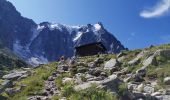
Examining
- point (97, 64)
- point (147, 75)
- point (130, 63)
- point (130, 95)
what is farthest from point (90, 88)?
point (97, 64)

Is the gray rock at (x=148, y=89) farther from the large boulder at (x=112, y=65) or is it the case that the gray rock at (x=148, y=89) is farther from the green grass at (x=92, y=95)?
the large boulder at (x=112, y=65)

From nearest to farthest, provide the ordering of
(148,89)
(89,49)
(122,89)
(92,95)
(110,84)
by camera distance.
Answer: (92,95) → (122,89) → (110,84) → (148,89) → (89,49)

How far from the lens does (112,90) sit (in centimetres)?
2314

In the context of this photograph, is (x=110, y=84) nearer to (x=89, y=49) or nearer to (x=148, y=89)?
(x=148, y=89)

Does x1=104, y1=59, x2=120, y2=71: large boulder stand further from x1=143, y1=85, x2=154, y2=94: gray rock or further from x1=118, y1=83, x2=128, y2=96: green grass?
x1=118, y1=83, x2=128, y2=96: green grass

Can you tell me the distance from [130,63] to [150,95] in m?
14.2

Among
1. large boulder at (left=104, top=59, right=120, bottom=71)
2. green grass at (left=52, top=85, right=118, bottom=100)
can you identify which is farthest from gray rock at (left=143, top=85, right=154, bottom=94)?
large boulder at (left=104, top=59, right=120, bottom=71)

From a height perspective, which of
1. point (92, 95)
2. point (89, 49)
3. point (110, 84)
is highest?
point (89, 49)

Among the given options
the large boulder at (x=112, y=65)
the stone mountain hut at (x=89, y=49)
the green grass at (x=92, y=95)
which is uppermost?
the stone mountain hut at (x=89, y=49)

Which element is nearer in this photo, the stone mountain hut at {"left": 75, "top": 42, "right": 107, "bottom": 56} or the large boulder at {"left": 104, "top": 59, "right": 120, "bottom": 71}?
the large boulder at {"left": 104, "top": 59, "right": 120, "bottom": 71}

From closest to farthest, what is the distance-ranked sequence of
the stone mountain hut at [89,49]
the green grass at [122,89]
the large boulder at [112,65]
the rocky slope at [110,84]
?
the rocky slope at [110,84]
the green grass at [122,89]
the large boulder at [112,65]
the stone mountain hut at [89,49]

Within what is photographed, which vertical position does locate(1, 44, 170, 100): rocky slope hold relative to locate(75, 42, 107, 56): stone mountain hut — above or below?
below

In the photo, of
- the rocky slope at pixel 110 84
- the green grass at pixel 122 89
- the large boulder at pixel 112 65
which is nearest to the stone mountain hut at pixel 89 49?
the rocky slope at pixel 110 84

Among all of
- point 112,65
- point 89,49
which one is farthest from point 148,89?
point 89,49
